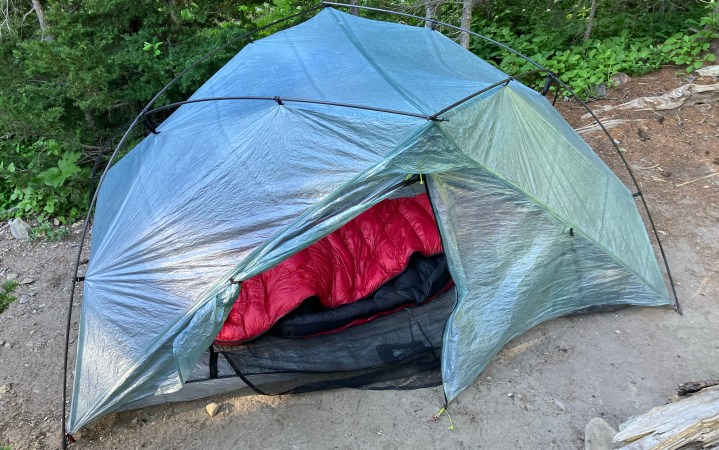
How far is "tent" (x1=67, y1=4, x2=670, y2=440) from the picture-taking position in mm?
2865

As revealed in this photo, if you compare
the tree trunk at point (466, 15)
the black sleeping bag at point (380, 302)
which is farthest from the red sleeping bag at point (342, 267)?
the tree trunk at point (466, 15)

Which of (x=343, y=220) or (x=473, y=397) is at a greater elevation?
(x=343, y=220)

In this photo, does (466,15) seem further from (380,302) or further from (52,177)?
(52,177)

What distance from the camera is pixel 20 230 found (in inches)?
198

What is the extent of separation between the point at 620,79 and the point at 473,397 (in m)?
4.99

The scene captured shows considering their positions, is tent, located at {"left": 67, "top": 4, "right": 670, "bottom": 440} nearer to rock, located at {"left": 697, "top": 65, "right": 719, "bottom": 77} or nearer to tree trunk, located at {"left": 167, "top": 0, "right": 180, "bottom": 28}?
tree trunk, located at {"left": 167, "top": 0, "right": 180, "bottom": 28}

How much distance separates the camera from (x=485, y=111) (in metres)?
3.16

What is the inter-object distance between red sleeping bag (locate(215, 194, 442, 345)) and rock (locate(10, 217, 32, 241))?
270 cm

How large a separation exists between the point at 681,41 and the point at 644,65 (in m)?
0.59

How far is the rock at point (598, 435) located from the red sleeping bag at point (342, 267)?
165cm

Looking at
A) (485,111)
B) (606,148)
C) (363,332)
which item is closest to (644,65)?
(606,148)

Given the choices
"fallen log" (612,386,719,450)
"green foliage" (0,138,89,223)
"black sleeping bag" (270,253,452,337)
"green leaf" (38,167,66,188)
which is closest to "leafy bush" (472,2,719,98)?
"black sleeping bag" (270,253,452,337)

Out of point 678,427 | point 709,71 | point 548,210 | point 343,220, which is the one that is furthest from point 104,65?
point 709,71

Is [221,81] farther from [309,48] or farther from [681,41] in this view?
[681,41]
